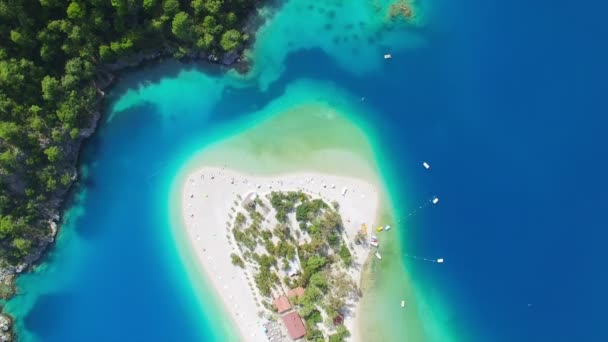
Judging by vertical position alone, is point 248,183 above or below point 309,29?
below

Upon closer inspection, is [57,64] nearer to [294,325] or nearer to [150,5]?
[150,5]

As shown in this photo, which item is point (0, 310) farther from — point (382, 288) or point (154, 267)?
point (382, 288)

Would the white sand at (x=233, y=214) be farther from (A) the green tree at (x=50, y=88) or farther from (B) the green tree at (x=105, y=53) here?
(A) the green tree at (x=50, y=88)

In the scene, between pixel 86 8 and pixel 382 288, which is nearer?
pixel 86 8

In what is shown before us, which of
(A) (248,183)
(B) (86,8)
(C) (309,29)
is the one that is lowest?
(A) (248,183)

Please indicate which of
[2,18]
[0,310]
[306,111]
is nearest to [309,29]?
[306,111]

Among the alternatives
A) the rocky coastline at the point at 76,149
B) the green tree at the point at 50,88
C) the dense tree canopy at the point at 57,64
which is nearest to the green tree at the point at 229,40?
the dense tree canopy at the point at 57,64
